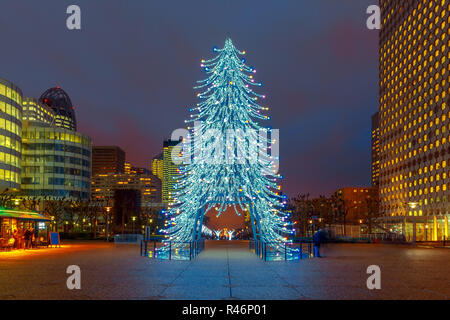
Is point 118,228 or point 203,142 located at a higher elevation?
point 203,142

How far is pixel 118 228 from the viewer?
11069 cm

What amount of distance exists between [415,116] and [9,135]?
238 ft

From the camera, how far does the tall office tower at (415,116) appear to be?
90.3 m

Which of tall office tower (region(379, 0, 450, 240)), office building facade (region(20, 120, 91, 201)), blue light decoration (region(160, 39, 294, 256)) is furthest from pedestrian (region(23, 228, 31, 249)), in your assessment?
office building facade (region(20, 120, 91, 201))

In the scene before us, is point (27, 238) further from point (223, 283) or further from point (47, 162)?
point (47, 162)

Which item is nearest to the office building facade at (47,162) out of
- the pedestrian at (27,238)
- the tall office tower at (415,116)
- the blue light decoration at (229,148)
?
the tall office tower at (415,116)

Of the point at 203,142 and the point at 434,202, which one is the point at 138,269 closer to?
the point at 203,142

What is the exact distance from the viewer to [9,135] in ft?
257

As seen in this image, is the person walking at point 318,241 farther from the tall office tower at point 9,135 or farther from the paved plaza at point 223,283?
the tall office tower at point 9,135

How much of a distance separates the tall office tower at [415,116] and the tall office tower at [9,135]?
5728cm

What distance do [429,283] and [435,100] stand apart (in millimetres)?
86162

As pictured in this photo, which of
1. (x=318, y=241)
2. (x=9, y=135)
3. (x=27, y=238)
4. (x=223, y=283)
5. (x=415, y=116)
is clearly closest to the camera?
(x=223, y=283)

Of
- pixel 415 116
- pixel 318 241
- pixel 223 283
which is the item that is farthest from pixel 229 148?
pixel 415 116

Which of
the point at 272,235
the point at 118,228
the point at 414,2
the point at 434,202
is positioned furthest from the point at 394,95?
the point at 272,235
